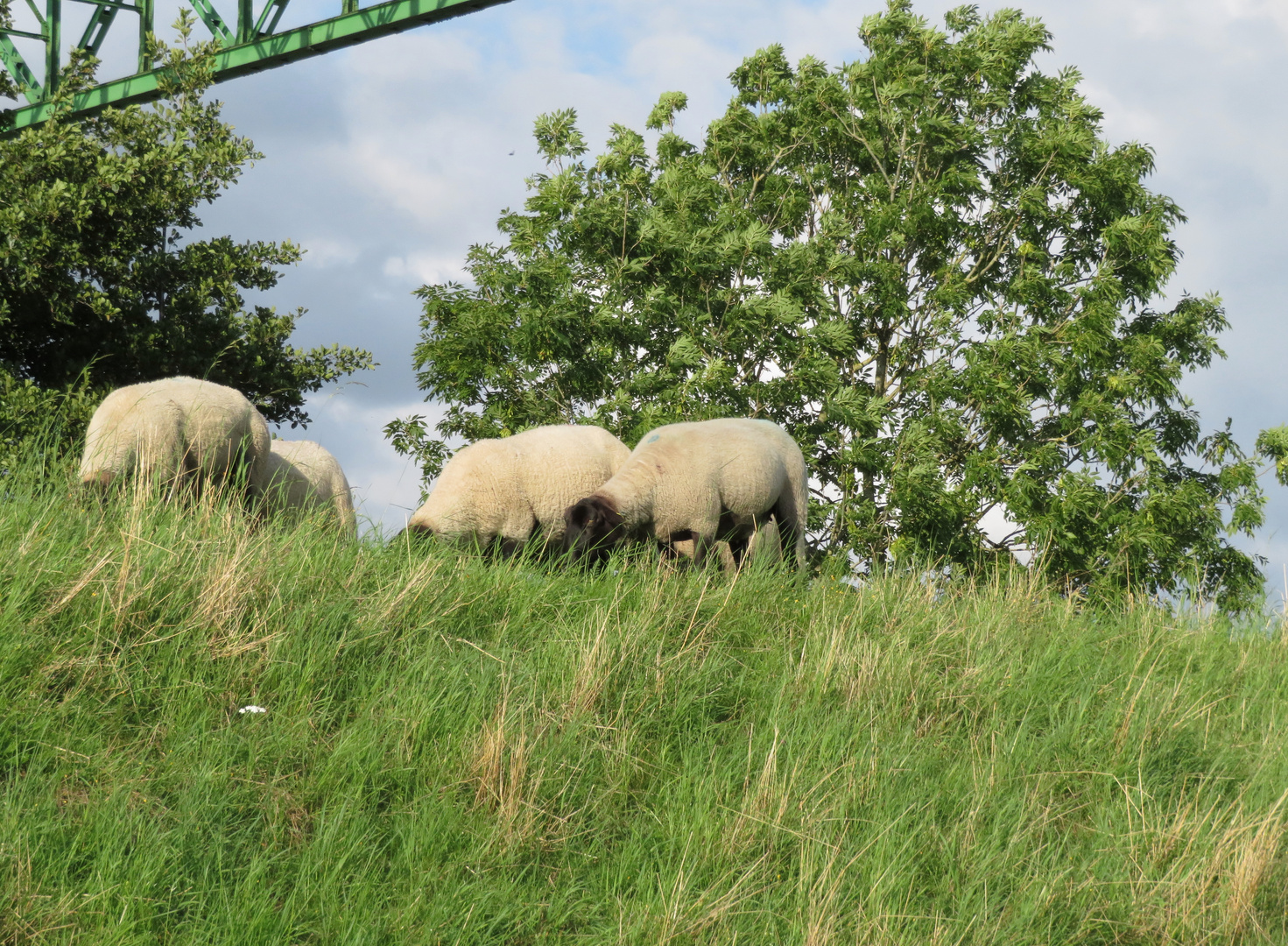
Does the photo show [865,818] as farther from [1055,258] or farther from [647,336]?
[1055,258]

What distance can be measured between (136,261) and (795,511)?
396 inches

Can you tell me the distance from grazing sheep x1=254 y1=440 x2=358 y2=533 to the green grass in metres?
2.34

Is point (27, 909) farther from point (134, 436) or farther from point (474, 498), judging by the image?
point (474, 498)

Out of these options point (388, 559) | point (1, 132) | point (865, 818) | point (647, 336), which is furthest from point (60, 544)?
point (1, 132)

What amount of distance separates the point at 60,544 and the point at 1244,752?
262 inches

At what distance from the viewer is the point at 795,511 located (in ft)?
34.0

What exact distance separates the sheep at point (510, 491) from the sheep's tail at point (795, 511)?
65.5 inches

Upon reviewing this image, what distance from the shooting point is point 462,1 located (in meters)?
14.0

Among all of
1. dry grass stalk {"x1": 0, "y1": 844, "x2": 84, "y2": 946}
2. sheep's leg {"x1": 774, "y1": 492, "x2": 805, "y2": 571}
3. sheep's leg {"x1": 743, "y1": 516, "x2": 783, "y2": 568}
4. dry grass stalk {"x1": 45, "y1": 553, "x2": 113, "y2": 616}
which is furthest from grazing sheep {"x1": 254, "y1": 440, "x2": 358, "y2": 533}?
dry grass stalk {"x1": 0, "y1": 844, "x2": 84, "y2": 946}

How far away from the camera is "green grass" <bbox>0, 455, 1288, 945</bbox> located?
403 centimetres

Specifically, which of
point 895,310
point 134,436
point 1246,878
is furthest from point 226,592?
point 895,310

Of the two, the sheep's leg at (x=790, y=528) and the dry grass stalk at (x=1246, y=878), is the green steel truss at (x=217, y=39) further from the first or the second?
the dry grass stalk at (x=1246, y=878)

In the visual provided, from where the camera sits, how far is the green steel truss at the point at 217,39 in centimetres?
1503

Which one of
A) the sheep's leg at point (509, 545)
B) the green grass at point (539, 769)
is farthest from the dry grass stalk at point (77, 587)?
the sheep's leg at point (509, 545)
